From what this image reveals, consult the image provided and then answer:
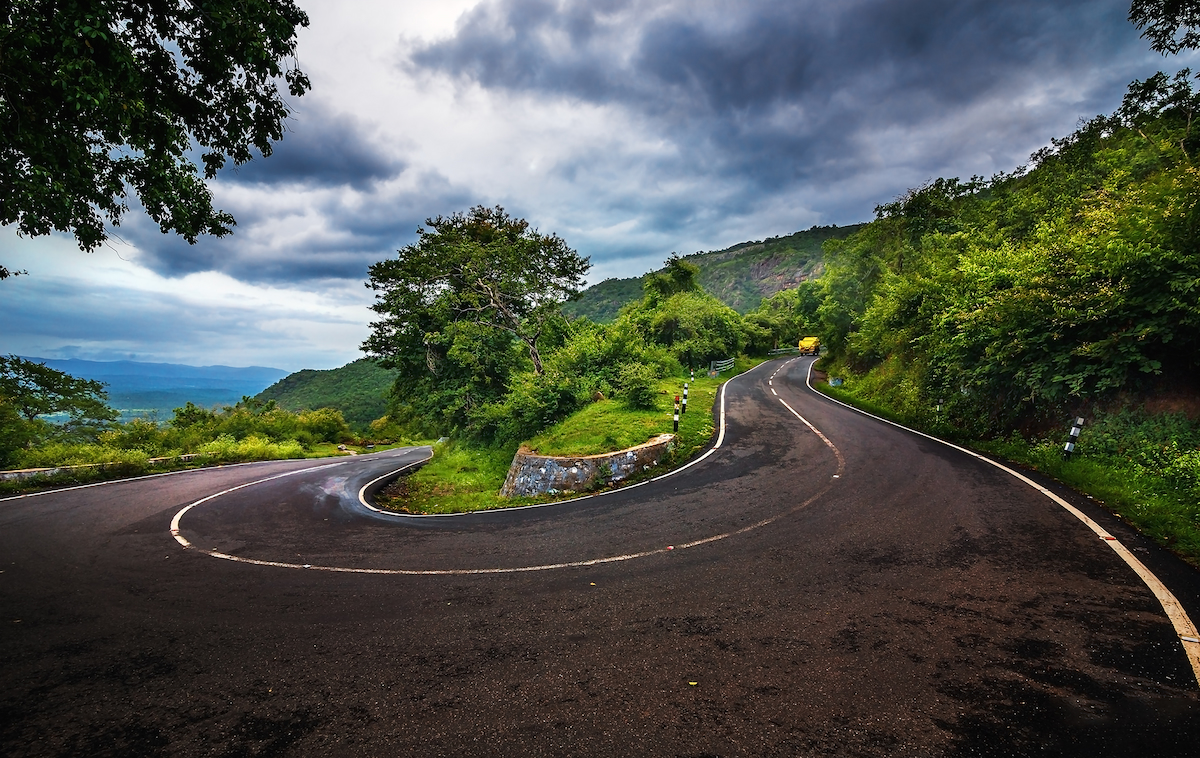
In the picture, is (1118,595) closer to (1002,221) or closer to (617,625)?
(617,625)

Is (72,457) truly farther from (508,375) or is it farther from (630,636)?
(630,636)

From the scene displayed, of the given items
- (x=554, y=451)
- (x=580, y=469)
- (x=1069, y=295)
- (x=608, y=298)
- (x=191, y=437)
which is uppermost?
(x=608, y=298)

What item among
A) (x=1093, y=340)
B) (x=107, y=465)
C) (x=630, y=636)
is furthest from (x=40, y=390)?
(x=1093, y=340)

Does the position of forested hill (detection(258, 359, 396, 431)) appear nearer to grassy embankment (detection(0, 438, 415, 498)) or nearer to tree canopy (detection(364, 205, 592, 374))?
grassy embankment (detection(0, 438, 415, 498))

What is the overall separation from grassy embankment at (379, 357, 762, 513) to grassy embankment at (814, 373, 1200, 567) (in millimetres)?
7165

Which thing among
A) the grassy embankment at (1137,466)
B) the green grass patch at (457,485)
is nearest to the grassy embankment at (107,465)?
the green grass patch at (457,485)

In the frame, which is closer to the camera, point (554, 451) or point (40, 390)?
point (554, 451)

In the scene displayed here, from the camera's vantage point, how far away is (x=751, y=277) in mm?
176375

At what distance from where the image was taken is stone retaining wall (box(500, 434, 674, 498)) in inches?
398

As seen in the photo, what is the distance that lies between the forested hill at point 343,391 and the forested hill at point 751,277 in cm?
8022

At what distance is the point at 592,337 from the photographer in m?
18.9

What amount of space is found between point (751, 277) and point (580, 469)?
602ft

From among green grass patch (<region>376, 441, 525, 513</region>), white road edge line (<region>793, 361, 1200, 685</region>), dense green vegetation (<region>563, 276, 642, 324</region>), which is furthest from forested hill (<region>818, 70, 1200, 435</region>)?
dense green vegetation (<region>563, 276, 642, 324</region>)

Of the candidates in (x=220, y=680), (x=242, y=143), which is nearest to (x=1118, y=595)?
(x=220, y=680)
